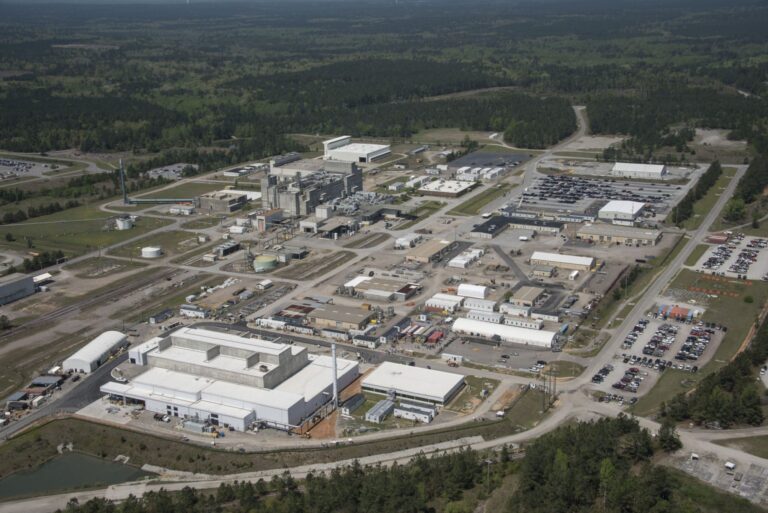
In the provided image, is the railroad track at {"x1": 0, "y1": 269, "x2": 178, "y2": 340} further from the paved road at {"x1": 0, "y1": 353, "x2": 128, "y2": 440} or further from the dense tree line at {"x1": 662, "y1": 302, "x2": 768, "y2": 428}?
the dense tree line at {"x1": 662, "y1": 302, "x2": 768, "y2": 428}

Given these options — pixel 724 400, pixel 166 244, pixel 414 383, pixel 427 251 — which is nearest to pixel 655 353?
pixel 724 400

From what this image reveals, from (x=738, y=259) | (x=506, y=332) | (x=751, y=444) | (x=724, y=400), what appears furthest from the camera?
(x=738, y=259)

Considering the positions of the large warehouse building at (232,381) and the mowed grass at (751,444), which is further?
the large warehouse building at (232,381)

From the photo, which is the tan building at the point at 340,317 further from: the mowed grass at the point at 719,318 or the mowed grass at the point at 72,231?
the mowed grass at the point at 72,231

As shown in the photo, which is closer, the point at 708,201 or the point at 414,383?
the point at 414,383

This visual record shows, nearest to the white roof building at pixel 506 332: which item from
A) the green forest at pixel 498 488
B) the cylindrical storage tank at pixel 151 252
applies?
the green forest at pixel 498 488

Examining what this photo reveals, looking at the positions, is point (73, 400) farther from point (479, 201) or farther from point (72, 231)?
point (479, 201)
